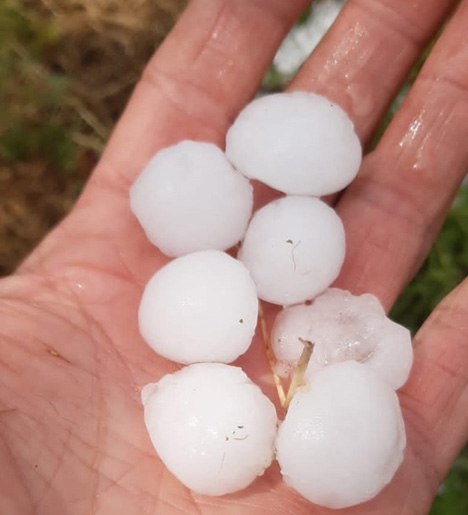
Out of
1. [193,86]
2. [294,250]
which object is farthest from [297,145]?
[193,86]

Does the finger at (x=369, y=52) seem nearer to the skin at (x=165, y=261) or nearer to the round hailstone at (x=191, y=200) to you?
the skin at (x=165, y=261)

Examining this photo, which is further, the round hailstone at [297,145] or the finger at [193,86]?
the finger at [193,86]

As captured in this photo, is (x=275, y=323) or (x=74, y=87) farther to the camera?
(x=74, y=87)

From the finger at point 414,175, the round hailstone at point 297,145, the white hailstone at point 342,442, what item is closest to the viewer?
the white hailstone at point 342,442

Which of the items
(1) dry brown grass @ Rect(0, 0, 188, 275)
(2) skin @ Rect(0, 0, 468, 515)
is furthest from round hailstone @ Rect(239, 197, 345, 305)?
(1) dry brown grass @ Rect(0, 0, 188, 275)

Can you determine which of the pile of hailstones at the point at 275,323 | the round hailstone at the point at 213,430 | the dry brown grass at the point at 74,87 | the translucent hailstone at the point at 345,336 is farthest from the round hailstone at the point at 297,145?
the dry brown grass at the point at 74,87

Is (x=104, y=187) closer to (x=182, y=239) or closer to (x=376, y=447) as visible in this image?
(x=182, y=239)

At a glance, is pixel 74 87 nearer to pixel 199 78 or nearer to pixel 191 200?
pixel 199 78
